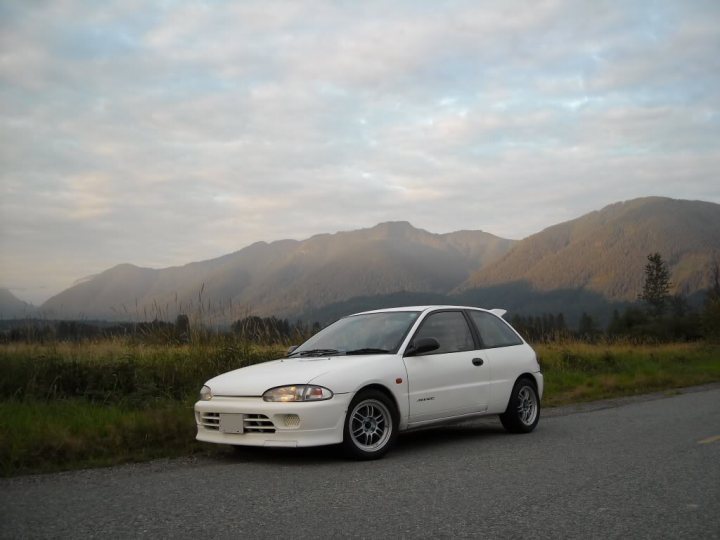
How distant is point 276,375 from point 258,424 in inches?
21.8

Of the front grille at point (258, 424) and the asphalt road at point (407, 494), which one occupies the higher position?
the front grille at point (258, 424)

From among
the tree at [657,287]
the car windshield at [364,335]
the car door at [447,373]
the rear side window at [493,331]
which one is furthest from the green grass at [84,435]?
the tree at [657,287]

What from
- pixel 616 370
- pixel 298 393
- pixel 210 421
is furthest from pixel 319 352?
pixel 616 370

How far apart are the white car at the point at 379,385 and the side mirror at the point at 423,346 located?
0.03 ft

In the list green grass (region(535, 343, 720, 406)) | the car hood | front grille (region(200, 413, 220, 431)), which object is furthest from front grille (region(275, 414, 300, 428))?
green grass (region(535, 343, 720, 406))

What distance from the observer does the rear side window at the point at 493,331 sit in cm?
938

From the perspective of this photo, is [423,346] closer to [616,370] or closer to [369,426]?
[369,426]

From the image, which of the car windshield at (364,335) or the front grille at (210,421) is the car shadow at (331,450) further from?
the car windshield at (364,335)

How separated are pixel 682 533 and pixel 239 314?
1054 centimetres

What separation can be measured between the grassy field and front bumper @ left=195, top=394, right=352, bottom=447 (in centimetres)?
111

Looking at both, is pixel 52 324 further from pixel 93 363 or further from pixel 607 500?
pixel 607 500

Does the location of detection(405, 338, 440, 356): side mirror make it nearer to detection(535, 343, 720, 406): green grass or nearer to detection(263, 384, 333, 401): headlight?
detection(263, 384, 333, 401): headlight

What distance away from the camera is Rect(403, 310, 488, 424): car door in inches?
314

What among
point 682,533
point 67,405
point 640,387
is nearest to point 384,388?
point 682,533
